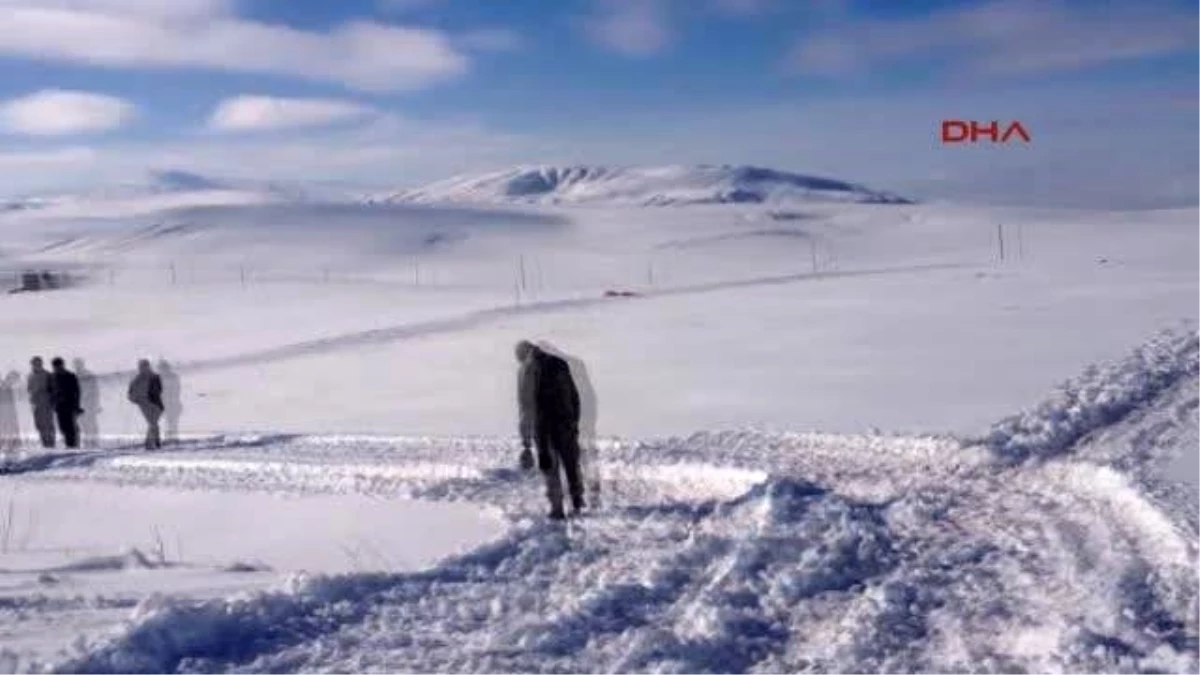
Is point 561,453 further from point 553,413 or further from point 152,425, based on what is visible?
point 152,425

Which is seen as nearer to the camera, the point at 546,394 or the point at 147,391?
the point at 546,394

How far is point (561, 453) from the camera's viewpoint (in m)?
11.2

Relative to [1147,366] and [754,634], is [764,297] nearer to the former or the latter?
[1147,366]

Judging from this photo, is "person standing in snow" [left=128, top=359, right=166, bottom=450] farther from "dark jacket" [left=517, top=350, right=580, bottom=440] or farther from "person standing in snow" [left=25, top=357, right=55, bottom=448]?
"dark jacket" [left=517, top=350, right=580, bottom=440]

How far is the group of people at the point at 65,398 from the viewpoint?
62.2 feet

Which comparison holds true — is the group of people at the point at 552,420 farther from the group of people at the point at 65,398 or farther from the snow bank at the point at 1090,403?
the group of people at the point at 65,398

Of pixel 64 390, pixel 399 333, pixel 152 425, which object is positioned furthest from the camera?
pixel 399 333

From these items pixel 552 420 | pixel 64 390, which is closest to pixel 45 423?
pixel 64 390

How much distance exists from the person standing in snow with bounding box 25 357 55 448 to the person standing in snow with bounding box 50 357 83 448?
3.1 inches

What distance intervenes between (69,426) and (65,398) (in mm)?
370

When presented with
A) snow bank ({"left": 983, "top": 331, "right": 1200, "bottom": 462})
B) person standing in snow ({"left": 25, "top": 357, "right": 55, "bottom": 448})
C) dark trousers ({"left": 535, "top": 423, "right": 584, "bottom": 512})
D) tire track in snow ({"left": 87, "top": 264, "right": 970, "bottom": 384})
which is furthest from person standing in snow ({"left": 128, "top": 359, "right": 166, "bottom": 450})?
tire track in snow ({"left": 87, "top": 264, "right": 970, "bottom": 384})

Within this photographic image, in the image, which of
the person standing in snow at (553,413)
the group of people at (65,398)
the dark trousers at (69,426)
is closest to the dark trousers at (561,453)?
the person standing in snow at (553,413)

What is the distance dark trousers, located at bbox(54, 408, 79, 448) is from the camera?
64.0 feet

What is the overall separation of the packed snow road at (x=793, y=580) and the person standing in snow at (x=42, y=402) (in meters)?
7.88
